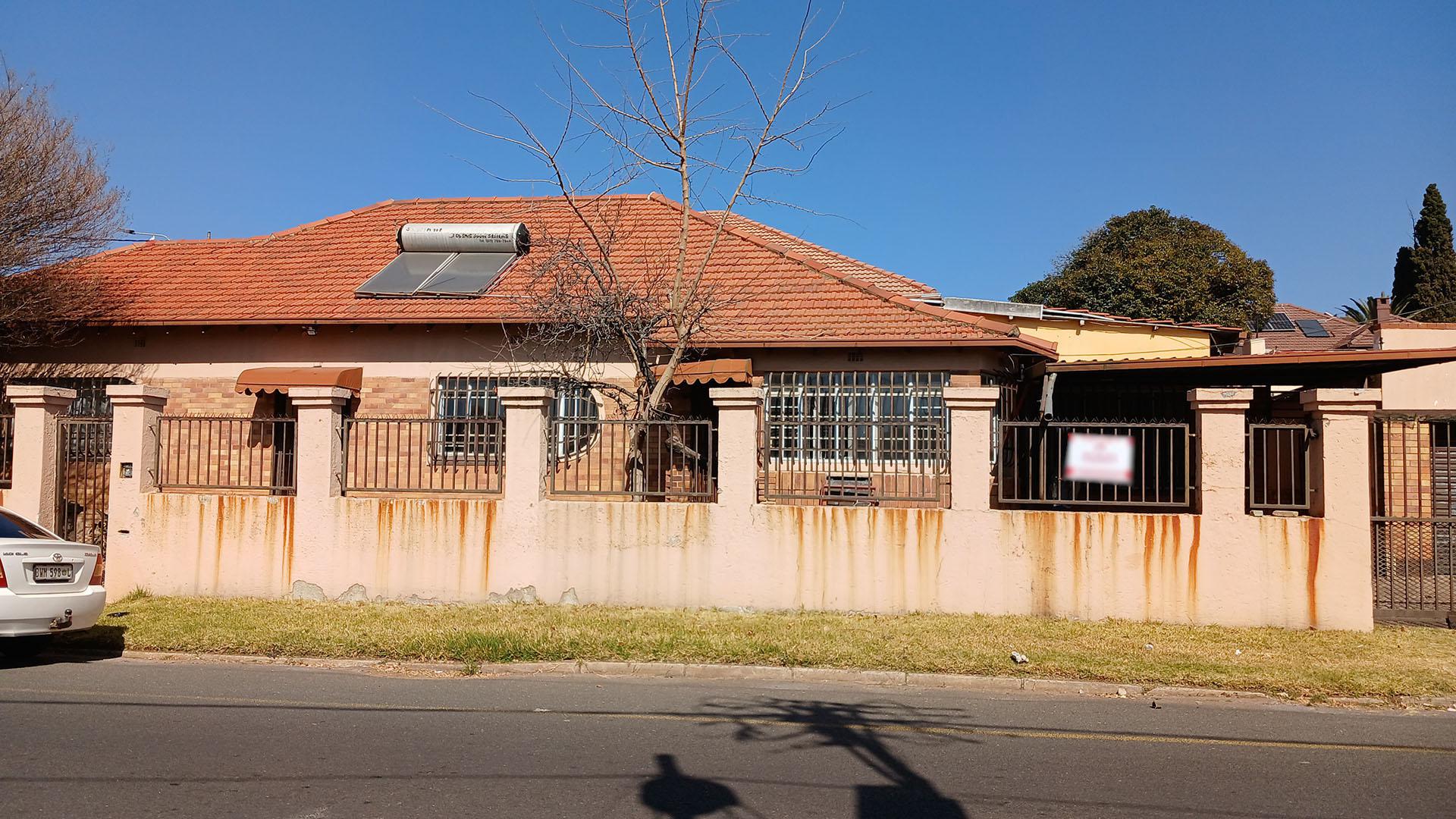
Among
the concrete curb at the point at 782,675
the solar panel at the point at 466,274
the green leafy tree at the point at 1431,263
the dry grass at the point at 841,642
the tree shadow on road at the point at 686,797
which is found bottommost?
the concrete curb at the point at 782,675

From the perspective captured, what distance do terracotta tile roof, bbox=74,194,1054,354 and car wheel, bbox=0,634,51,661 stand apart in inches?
264

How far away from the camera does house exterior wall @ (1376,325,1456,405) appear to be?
20.4m

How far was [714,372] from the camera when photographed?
44.9ft

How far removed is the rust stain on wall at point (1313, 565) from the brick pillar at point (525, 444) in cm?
731

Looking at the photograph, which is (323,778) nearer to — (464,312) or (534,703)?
(534,703)

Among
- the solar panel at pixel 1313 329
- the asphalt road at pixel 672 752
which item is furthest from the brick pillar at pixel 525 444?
the solar panel at pixel 1313 329

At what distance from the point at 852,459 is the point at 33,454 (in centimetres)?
889

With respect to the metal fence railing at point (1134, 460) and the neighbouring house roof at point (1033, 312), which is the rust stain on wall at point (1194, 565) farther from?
the neighbouring house roof at point (1033, 312)

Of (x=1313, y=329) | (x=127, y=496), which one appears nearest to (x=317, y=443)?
(x=127, y=496)

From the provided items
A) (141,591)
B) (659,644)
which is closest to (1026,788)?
(659,644)

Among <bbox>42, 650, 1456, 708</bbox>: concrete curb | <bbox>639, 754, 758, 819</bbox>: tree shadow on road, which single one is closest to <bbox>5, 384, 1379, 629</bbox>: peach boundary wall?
<bbox>42, 650, 1456, 708</bbox>: concrete curb

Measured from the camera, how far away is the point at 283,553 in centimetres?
1132

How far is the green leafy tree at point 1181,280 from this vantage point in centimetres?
2838

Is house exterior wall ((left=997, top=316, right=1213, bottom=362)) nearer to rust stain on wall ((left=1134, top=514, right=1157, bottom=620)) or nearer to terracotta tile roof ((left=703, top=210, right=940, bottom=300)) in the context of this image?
terracotta tile roof ((left=703, top=210, right=940, bottom=300))
